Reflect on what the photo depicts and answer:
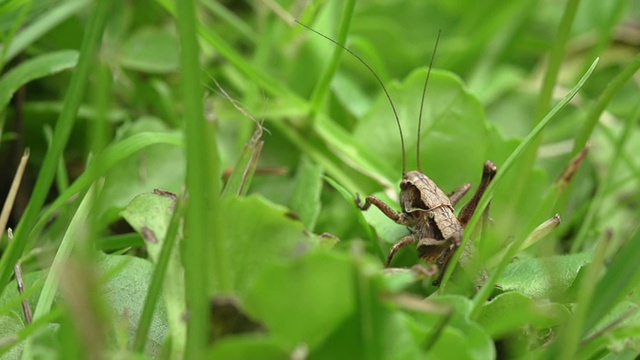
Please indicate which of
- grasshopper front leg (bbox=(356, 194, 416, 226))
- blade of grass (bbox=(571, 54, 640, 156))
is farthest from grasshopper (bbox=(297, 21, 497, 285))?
blade of grass (bbox=(571, 54, 640, 156))

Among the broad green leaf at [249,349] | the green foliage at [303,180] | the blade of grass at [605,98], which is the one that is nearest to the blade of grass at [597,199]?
the green foliage at [303,180]

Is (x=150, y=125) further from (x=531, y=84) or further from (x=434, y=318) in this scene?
(x=531, y=84)

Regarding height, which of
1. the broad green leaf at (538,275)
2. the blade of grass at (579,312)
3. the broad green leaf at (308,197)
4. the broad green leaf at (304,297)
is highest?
the broad green leaf at (308,197)

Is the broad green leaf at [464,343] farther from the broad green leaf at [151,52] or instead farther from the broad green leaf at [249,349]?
the broad green leaf at [151,52]

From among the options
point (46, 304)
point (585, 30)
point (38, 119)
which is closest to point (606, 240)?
point (46, 304)

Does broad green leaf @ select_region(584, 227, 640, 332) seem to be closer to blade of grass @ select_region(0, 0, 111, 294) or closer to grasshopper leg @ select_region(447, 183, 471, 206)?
grasshopper leg @ select_region(447, 183, 471, 206)

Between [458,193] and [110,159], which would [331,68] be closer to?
[458,193]
